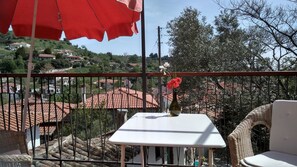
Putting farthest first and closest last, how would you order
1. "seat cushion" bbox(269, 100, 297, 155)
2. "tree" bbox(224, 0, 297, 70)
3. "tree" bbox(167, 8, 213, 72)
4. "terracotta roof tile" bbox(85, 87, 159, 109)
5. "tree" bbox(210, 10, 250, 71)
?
1. "tree" bbox(167, 8, 213, 72)
2. "tree" bbox(210, 10, 250, 71)
3. "tree" bbox(224, 0, 297, 70)
4. "terracotta roof tile" bbox(85, 87, 159, 109)
5. "seat cushion" bbox(269, 100, 297, 155)

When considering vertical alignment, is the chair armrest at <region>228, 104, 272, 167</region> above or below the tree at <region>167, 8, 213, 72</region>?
below

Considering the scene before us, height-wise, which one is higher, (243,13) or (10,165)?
(243,13)

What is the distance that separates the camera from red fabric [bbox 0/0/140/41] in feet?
9.11

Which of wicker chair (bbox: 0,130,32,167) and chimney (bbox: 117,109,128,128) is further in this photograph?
chimney (bbox: 117,109,128,128)

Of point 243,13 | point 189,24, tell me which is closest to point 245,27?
point 243,13

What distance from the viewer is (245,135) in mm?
2533

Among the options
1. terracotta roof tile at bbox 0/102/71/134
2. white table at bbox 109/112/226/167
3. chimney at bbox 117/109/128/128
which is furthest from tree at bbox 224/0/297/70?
white table at bbox 109/112/226/167

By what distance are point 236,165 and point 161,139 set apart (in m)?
0.76

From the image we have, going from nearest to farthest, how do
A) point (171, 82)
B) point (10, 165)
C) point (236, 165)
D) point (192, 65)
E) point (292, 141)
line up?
point (10, 165) → point (236, 165) → point (292, 141) → point (171, 82) → point (192, 65)

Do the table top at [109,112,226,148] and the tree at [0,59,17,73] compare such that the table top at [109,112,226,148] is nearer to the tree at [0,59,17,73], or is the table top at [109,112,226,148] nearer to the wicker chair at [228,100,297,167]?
the wicker chair at [228,100,297,167]

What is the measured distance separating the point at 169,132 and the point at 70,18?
174cm

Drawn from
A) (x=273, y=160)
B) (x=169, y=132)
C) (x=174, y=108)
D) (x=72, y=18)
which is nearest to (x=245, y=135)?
(x=273, y=160)

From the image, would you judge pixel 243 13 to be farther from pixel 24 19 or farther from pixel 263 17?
pixel 24 19

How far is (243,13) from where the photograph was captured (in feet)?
33.0
